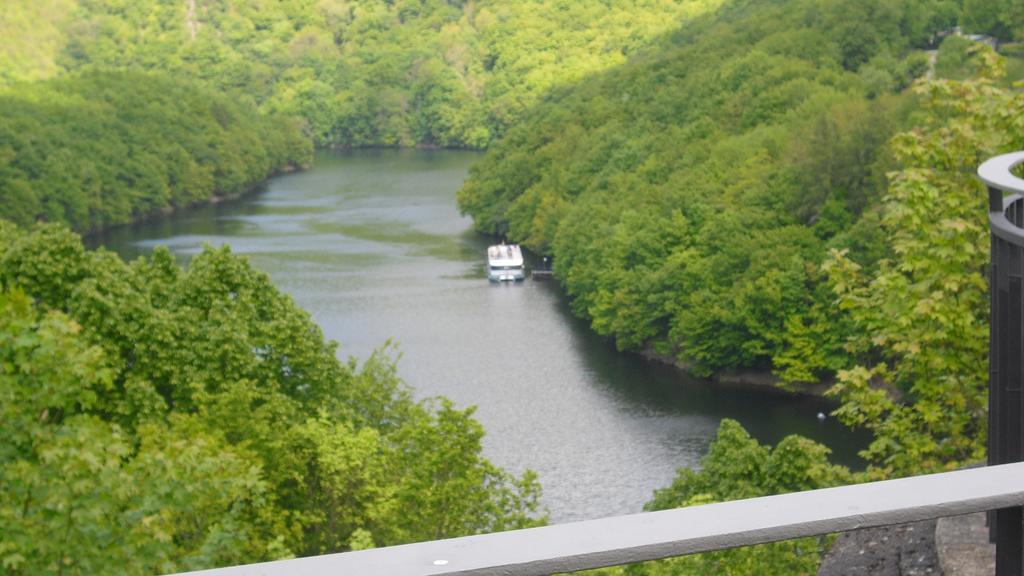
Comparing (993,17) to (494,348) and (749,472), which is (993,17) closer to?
(494,348)

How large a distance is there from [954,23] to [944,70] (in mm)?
24282

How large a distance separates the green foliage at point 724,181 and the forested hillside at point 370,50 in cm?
4952

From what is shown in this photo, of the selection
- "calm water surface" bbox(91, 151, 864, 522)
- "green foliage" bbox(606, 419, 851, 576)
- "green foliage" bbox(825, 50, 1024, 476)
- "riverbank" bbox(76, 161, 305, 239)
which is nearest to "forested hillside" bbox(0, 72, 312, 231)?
"riverbank" bbox(76, 161, 305, 239)

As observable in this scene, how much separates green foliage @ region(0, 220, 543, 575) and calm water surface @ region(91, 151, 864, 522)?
648 centimetres

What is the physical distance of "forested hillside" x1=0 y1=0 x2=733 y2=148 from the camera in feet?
502

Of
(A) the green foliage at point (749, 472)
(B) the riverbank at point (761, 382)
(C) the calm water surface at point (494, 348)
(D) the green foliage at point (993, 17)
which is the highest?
(D) the green foliage at point (993, 17)

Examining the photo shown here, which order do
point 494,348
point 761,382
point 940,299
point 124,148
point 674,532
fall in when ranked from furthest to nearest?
point 124,148
point 494,348
point 761,382
point 940,299
point 674,532

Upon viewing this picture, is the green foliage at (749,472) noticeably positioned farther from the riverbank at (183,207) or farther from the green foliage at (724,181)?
the riverbank at (183,207)

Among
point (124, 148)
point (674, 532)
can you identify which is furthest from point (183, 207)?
point (674, 532)

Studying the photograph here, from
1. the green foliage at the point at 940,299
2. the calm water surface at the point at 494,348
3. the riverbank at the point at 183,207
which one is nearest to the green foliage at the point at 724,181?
the calm water surface at the point at 494,348

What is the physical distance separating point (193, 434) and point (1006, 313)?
736 inches

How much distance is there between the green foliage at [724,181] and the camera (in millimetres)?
49406

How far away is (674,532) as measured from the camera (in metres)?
2.13

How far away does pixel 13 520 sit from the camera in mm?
12773
